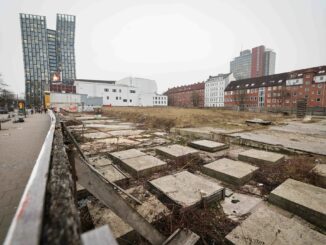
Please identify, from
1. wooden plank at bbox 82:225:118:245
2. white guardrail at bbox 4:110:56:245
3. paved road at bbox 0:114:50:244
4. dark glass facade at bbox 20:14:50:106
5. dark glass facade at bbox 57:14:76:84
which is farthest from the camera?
dark glass facade at bbox 57:14:76:84

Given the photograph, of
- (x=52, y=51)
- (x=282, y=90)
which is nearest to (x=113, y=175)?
(x=282, y=90)

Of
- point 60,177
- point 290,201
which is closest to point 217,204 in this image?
point 290,201

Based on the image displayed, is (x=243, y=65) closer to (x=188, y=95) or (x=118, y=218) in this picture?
(x=188, y=95)

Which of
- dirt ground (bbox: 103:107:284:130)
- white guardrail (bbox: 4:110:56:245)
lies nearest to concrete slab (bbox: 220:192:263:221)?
white guardrail (bbox: 4:110:56:245)

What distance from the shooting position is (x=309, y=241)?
1217 mm

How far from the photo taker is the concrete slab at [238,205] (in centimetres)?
156

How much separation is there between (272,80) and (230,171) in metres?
56.1

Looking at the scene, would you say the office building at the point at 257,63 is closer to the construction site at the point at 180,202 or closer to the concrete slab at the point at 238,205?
the construction site at the point at 180,202

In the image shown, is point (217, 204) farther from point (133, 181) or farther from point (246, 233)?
point (133, 181)

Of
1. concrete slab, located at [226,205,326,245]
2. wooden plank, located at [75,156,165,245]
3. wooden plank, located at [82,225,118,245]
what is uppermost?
wooden plank, located at [82,225,118,245]

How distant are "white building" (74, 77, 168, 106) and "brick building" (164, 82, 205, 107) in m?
17.2

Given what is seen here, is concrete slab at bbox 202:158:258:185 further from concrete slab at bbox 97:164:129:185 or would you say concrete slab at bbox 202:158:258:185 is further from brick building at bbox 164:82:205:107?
brick building at bbox 164:82:205:107

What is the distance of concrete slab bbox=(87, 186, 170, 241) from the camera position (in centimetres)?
127

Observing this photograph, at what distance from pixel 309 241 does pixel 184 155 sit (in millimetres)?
1939
